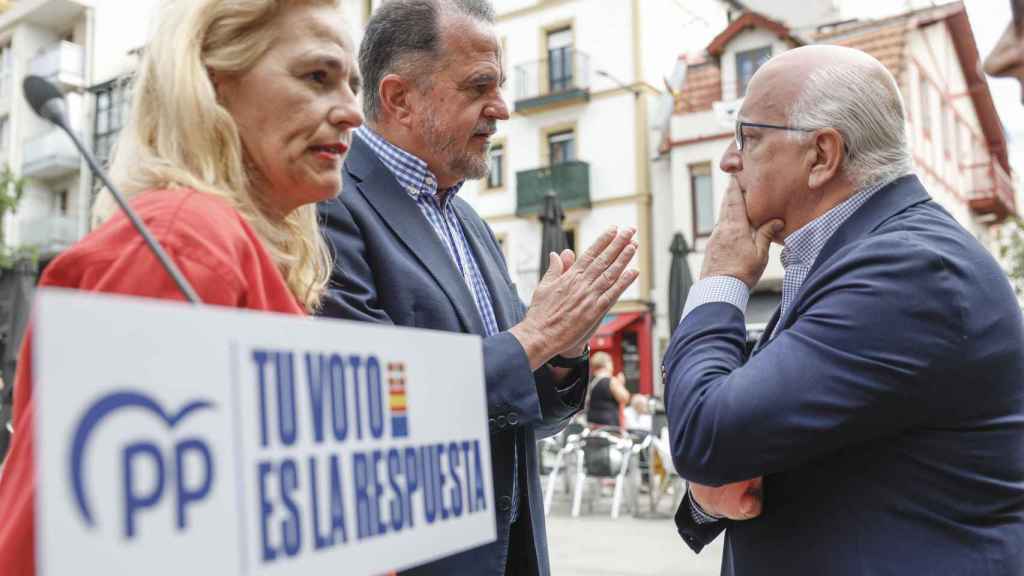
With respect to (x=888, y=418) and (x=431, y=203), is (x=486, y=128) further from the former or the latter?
(x=888, y=418)

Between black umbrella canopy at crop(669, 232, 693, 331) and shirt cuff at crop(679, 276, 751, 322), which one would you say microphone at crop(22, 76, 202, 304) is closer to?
shirt cuff at crop(679, 276, 751, 322)

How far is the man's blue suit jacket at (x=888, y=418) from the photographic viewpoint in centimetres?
156

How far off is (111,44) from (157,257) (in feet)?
109

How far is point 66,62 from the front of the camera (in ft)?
95.6

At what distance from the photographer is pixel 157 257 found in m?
1.03

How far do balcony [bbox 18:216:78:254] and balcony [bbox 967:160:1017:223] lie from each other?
2541 cm

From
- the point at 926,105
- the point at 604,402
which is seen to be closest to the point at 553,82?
the point at 926,105

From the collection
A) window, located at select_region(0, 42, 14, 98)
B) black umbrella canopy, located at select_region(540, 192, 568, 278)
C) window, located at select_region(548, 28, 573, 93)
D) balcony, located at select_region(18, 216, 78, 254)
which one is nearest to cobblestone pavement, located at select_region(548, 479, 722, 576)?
black umbrella canopy, located at select_region(540, 192, 568, 278)

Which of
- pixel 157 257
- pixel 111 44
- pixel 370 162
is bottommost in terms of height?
pixel 157 257

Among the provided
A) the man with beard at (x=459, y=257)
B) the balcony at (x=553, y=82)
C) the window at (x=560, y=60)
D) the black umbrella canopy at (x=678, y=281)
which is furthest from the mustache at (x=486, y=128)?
the window at (x=560, y=60)

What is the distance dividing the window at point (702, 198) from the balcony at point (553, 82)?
365 centimetres

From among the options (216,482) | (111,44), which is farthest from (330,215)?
(111,44)

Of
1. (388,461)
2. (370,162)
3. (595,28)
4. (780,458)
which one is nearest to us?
(388,461)

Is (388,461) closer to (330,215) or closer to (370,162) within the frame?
(330,215)
